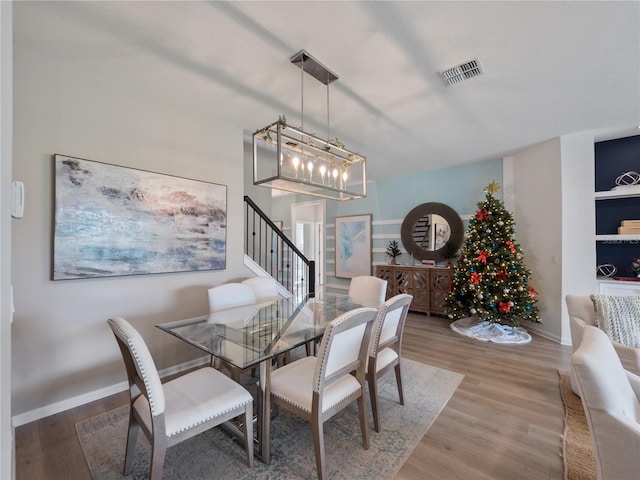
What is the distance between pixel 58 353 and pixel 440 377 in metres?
3.36

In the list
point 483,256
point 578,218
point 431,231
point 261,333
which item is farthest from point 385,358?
point 431,231

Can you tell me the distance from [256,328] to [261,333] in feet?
0.39

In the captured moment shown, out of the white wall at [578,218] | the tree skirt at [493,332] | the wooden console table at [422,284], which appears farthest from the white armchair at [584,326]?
the wooden console table at [422,284]

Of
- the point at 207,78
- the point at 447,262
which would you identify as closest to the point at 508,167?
the point at 447,262

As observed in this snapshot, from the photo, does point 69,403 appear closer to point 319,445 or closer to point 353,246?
point 319,445

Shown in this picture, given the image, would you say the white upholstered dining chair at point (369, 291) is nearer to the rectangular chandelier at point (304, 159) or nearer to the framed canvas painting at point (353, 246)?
the rectangular chandelier at point (304, 159)

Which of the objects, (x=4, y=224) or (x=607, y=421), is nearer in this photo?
(x=4, y=224)

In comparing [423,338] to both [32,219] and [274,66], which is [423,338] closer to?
[274,66]

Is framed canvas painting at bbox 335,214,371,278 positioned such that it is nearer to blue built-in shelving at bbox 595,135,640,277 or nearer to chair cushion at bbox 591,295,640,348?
blue built-in shelving at bbox 595,135,640,277

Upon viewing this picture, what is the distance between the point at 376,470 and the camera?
165 cm

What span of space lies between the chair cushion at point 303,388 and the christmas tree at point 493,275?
2922mm

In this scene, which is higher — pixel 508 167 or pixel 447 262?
pixel 508 167

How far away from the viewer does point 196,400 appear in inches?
61.4

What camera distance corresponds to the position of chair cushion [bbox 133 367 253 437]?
144 cm
